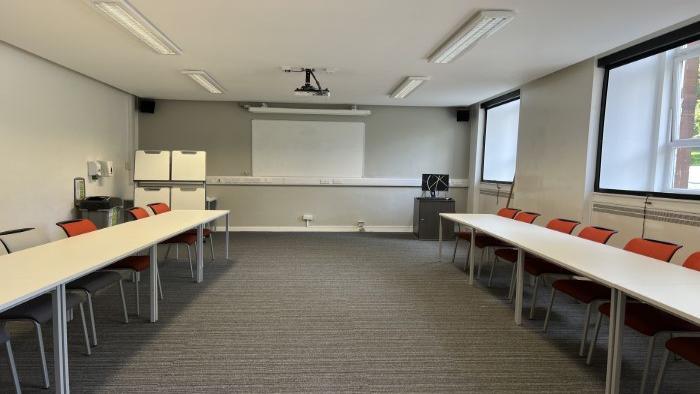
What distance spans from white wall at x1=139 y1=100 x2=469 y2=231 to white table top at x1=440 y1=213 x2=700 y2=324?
14.3 ft

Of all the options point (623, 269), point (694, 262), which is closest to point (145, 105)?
point (623, 269)

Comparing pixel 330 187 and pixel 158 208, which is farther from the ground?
pixel 330 187

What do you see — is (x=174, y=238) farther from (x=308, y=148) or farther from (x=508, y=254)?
(x=508, y=254)

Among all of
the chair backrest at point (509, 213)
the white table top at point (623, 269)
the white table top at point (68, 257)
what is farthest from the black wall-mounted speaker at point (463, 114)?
the white table top at point (68, 257)

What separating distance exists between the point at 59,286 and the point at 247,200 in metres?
5.90

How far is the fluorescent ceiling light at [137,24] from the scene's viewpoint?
308cm

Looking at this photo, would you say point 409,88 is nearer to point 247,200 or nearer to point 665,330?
point 247,200

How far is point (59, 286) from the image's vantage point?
2.01m

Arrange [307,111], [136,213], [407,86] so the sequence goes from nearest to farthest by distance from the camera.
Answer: [136,213], [407,86], [307,111]

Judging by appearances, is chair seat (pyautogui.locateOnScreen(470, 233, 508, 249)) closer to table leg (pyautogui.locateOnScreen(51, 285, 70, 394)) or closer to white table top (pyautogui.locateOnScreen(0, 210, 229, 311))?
white table top (pyautogui.locateOnScreen(0, 210, 229, 311))

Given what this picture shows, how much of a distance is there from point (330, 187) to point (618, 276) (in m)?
6.16

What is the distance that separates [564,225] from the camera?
13.2 feet

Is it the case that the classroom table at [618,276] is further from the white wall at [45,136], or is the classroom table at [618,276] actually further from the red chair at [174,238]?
the white wall at [45,136]

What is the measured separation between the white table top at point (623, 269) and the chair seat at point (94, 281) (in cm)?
337
